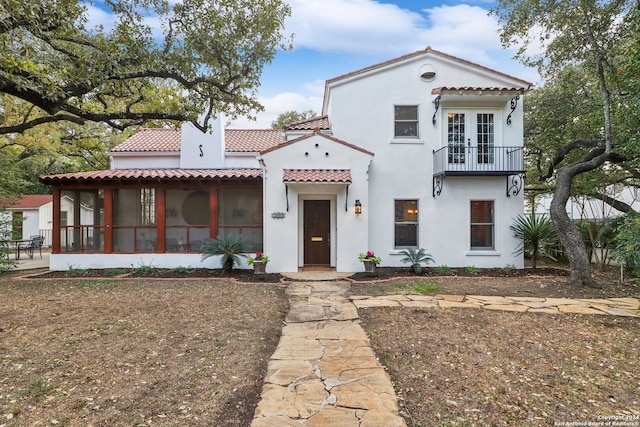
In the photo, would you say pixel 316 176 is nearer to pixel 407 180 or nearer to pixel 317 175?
pixel 317 175

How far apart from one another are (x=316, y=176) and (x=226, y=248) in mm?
3568

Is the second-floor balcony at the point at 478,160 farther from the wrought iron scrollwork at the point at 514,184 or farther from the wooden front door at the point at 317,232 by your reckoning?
the wooden front door at the point at 317,232

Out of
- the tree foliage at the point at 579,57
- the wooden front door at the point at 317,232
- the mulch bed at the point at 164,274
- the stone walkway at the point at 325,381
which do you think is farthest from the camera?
the wooden front door at the point at 317,232

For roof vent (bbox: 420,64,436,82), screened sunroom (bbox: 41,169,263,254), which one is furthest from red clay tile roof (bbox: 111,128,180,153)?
roof vent (bbox: 420,64,436,82)

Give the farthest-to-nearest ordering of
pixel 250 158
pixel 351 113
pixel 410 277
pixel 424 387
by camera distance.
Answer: pixel 250 158
pixel 351 113
pixel 410 277
pixel 424 387

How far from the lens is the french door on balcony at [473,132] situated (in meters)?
11.0

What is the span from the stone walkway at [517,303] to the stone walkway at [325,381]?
140 centimetres

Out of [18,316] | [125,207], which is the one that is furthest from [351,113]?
[18,316]

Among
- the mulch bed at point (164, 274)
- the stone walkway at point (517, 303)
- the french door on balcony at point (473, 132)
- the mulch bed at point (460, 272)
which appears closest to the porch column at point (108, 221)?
the mulch bed at point (164, 274)

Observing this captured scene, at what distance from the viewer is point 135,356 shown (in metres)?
4.16

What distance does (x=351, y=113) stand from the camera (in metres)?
11.1

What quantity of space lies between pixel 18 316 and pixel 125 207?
22.8 ft

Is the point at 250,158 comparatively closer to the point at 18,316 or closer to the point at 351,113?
the point at 351,113

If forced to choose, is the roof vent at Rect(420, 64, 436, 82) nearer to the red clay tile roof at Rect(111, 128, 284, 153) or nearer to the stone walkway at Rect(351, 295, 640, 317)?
the red clay tile roof at Rect(111, 128, 284, 153)
